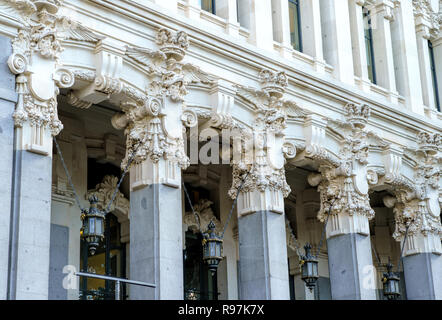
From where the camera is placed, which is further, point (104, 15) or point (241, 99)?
point (241, 99)

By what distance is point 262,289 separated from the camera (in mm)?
23531

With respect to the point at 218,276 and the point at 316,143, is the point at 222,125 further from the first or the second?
the point at 218,276

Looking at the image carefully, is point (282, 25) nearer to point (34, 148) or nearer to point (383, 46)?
point (383, 46)

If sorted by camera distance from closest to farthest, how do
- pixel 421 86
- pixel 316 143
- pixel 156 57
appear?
1. pixel 156 57
2. pixel 316 143
3. pixel 421 86

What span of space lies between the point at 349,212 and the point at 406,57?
7210mm

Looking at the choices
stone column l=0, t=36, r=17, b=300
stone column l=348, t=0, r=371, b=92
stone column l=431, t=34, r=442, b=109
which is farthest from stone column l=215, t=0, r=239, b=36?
stone column l=431, t=34, r=442, b=109

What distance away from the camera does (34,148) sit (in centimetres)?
1953

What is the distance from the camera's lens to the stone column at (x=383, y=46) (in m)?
30.3

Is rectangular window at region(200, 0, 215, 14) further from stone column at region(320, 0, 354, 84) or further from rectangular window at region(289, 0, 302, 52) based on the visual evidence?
stone column at region(320, 0, 354, 84)

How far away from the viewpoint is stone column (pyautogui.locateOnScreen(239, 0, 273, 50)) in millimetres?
25828

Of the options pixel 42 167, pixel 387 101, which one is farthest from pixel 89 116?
pixel 387 101

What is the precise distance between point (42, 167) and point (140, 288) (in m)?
3.76

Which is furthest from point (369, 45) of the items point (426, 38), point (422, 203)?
point (422, 203)
